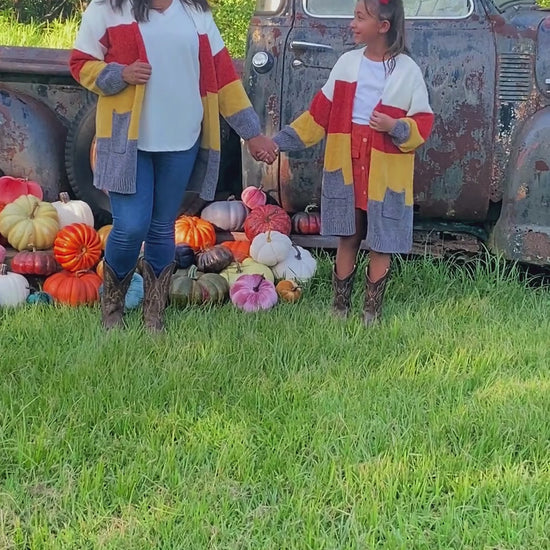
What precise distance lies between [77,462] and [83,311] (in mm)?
1478

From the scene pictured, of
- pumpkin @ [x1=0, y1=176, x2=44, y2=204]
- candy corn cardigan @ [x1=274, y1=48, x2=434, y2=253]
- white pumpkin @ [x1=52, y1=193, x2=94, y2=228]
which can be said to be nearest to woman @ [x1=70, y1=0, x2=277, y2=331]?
candy corn cardigan @ [x1=274, y1=48, x2=434, y2=253]

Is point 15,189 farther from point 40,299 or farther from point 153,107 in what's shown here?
point 153,107

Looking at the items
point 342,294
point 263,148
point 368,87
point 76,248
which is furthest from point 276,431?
point 76,248

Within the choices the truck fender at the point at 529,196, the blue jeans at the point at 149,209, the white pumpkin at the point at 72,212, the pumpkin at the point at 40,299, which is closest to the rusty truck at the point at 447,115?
the truck fender at the point at 529,196

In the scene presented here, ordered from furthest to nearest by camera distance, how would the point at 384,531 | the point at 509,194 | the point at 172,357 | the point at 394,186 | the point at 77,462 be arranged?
1. the point at 509,194
2. the point at 394,186
3. the point at 172,357
4. the point at 77,462
5. the point at 384,531

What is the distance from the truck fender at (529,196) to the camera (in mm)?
4398

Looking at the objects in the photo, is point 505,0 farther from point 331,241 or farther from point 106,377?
point 106,377

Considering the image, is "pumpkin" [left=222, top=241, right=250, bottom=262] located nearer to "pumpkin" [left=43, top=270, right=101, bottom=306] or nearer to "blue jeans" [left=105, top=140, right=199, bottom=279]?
"pumpkin" [left=43, top=270, right=101, bottom=306]

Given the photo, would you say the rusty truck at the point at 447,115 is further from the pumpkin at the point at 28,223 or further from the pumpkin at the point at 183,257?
the pumpkin at the point at 183,257

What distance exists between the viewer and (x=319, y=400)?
128 inches

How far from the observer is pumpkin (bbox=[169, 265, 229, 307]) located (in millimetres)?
4355

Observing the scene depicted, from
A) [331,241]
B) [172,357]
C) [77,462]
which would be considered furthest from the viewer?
[331,241]

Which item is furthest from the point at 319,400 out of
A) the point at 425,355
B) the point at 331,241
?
the point at 331,241

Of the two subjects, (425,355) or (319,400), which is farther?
(425,355)
